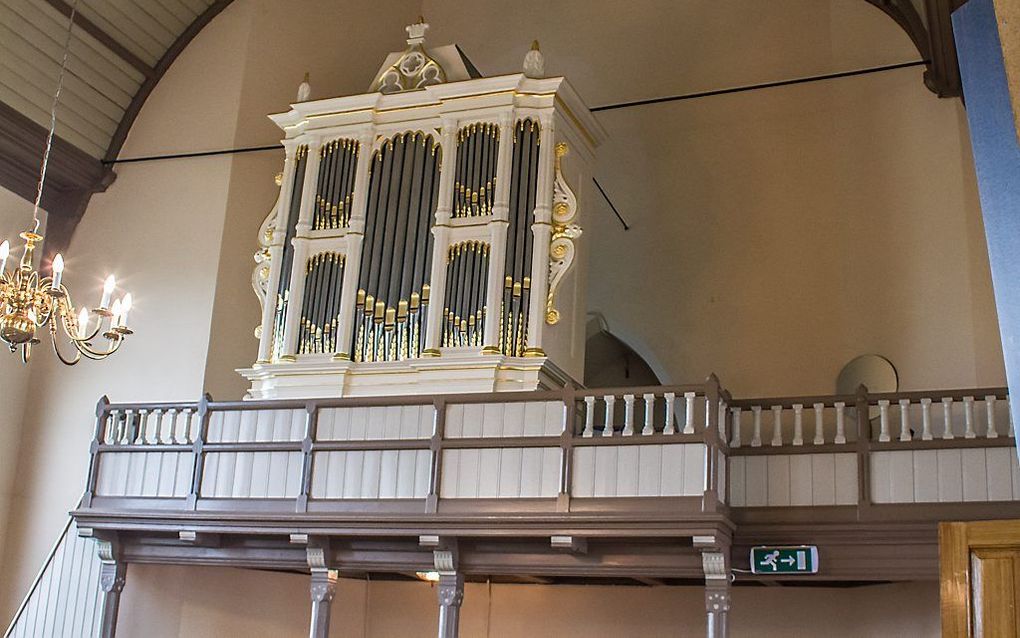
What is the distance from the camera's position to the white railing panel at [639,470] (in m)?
10.3

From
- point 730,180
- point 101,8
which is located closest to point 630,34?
point 730,180

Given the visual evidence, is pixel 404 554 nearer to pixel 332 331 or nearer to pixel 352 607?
pixel 332 331

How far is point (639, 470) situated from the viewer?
34.3ft

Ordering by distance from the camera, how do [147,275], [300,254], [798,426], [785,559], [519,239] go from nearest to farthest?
[785,559] → [798,426] → [519,239] → [300,254] → [147,275]

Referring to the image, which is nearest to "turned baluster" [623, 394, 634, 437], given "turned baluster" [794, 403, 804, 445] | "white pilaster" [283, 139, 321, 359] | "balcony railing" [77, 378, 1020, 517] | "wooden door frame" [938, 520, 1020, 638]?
"balcony railing" [77, 378, 1020, 517]

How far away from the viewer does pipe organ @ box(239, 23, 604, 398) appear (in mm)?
11938

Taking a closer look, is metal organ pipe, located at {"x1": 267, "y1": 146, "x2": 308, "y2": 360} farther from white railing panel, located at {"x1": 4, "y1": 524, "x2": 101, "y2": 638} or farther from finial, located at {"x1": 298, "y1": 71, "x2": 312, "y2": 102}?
white railing panel, located at {"x1": 4, "y1": 524, "x2": 101, "y2": 638}

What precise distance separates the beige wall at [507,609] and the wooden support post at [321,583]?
2375 mm

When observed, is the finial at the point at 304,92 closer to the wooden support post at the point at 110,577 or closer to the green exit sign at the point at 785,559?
the wooden support post at the point at 110,577

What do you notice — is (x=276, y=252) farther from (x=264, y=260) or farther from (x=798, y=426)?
(x=798, y=426)

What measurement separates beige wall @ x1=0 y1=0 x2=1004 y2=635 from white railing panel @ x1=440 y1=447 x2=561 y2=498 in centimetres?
328

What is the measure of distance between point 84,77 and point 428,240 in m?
5.36

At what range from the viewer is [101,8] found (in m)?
14.5

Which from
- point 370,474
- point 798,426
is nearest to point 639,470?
point 798,426
